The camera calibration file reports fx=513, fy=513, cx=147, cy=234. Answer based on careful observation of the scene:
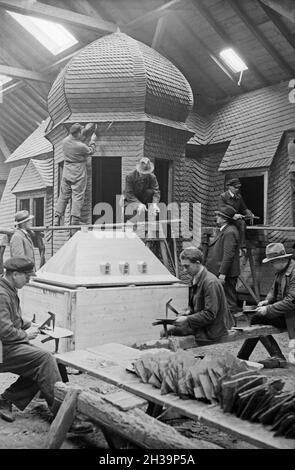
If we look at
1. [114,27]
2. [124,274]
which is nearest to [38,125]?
[114,27]

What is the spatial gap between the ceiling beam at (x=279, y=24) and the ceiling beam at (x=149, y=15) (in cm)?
214

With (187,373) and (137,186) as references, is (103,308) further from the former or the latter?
(137,186)

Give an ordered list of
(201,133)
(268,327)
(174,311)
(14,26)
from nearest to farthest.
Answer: (268,327)
(174,311)
(201,133)
(14,26)

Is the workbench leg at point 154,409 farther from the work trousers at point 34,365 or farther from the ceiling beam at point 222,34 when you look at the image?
the ceiling beam at point 222,34

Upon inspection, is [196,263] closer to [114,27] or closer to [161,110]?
[161,110]

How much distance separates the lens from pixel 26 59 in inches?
653

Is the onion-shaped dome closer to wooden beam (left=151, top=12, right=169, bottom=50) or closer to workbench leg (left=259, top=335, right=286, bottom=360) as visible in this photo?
wooden beam (left=151, top=12, right=169, bottom=50)

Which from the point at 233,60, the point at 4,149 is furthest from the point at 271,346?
the point at 4,149

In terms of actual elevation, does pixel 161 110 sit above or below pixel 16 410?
above

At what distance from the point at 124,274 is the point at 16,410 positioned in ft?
8.25

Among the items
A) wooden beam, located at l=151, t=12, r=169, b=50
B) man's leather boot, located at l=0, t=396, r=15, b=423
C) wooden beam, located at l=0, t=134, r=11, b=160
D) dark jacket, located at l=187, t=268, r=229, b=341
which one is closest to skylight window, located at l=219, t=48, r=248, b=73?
wooden beam, located at l=151, t=12, r=169, b=50

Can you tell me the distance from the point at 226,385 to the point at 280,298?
11.0 ft

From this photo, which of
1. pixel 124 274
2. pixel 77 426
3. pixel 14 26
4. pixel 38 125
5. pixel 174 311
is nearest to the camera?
pixel 77 426

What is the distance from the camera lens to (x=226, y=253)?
8383 mm
